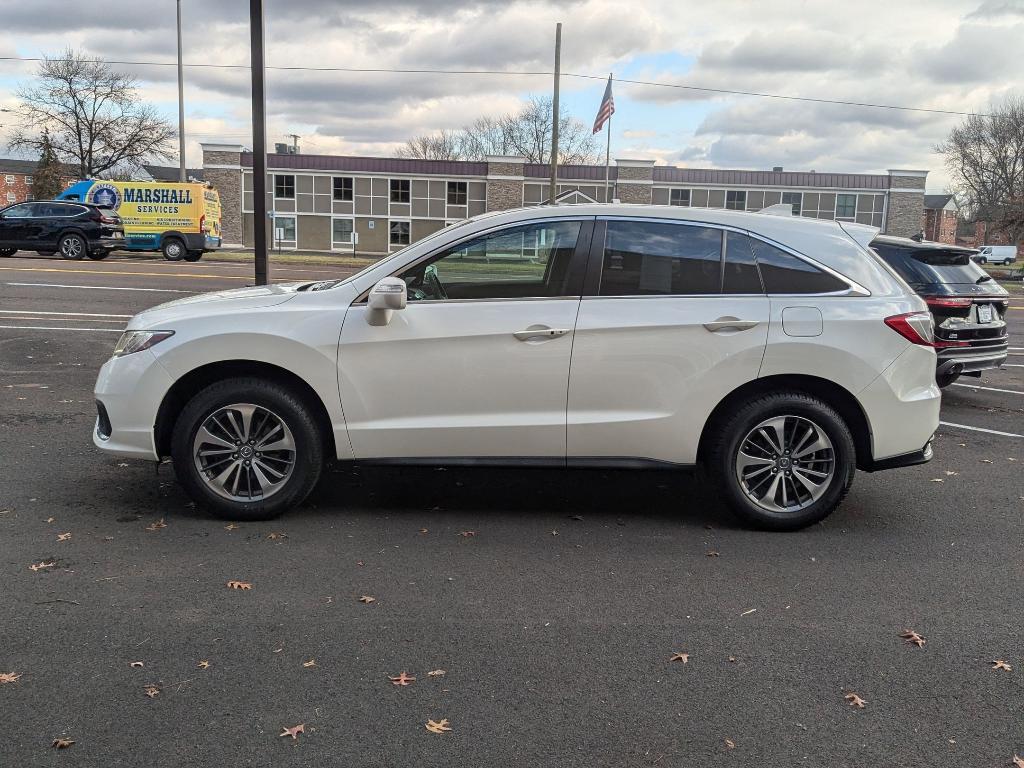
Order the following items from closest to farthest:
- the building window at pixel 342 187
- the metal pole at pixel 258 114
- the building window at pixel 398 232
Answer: the metal pole at pixel 258 114, the building window at pixel 342 187, the building window at pixel 398 232

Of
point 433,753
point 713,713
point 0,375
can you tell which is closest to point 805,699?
point 713,713

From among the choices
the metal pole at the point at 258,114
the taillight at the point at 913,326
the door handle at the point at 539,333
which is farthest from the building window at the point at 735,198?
the door handle at the point at 539,333

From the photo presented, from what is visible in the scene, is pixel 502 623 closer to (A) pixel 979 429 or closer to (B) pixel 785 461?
(B) pixel 785 461

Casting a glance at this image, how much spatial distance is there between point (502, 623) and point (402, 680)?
648 millimetres

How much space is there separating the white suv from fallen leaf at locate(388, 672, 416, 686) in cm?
184

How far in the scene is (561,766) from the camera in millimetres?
2811

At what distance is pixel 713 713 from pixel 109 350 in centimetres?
993

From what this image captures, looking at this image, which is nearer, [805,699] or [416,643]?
[805,699]

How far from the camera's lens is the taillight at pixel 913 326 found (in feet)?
16.6

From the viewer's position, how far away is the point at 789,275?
5145 mm

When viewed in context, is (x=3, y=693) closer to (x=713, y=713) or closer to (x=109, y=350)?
(x=713, y=713)

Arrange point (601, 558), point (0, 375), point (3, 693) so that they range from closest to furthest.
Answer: point (3, 693), point (601, 558), point (0, 375)

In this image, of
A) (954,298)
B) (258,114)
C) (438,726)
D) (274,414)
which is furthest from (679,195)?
(438,726)

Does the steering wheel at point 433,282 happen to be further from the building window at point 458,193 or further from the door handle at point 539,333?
the building window at point 458,193
